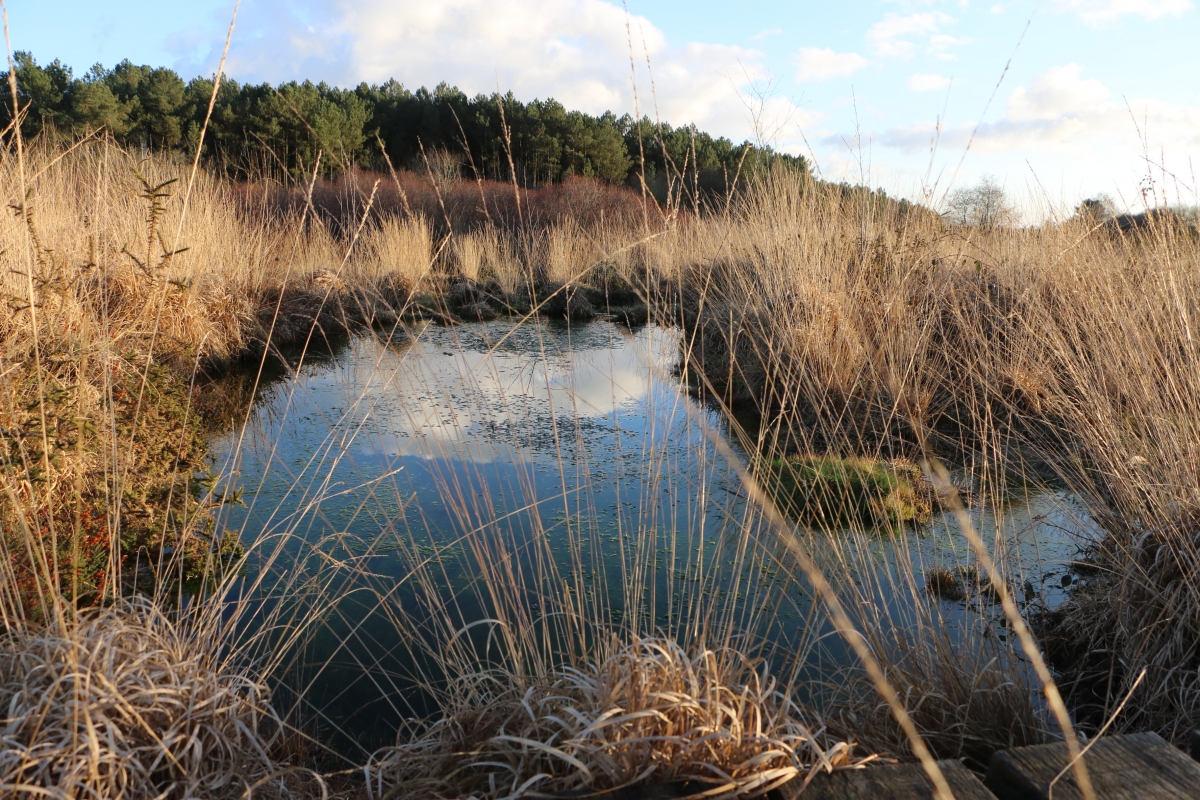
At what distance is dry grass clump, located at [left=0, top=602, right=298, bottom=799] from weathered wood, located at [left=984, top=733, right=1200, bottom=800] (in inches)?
49.0

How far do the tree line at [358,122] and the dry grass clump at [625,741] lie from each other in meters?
13.8

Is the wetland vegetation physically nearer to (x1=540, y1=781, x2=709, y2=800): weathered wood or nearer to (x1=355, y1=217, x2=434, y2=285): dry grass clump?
(x1=540, y1=781, x2=709, y2=800): weathered wood

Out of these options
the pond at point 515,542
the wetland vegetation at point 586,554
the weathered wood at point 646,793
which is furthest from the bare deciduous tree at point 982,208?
the weathered wood at point 646,793

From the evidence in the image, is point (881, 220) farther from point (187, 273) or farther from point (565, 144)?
point (565, 144)

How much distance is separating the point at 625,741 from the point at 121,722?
941 millimetres

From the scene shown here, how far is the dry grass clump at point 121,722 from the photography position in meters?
1.23

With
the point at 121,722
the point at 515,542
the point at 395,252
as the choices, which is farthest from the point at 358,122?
the point at 121,722

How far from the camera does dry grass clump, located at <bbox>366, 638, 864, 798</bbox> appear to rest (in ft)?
4.04

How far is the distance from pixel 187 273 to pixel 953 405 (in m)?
5.40

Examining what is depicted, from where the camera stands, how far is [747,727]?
1363 millimetres

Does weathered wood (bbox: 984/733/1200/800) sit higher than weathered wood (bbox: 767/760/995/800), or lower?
higher

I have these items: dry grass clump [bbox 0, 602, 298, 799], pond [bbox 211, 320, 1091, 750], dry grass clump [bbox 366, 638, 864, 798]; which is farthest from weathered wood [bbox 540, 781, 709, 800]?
dry grass clump [bbox 0, 602, 298, 799]

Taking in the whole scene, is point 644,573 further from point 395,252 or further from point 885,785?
point 395,252

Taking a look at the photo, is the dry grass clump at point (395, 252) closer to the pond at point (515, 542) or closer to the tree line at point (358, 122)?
the pond at point (515, 542)
